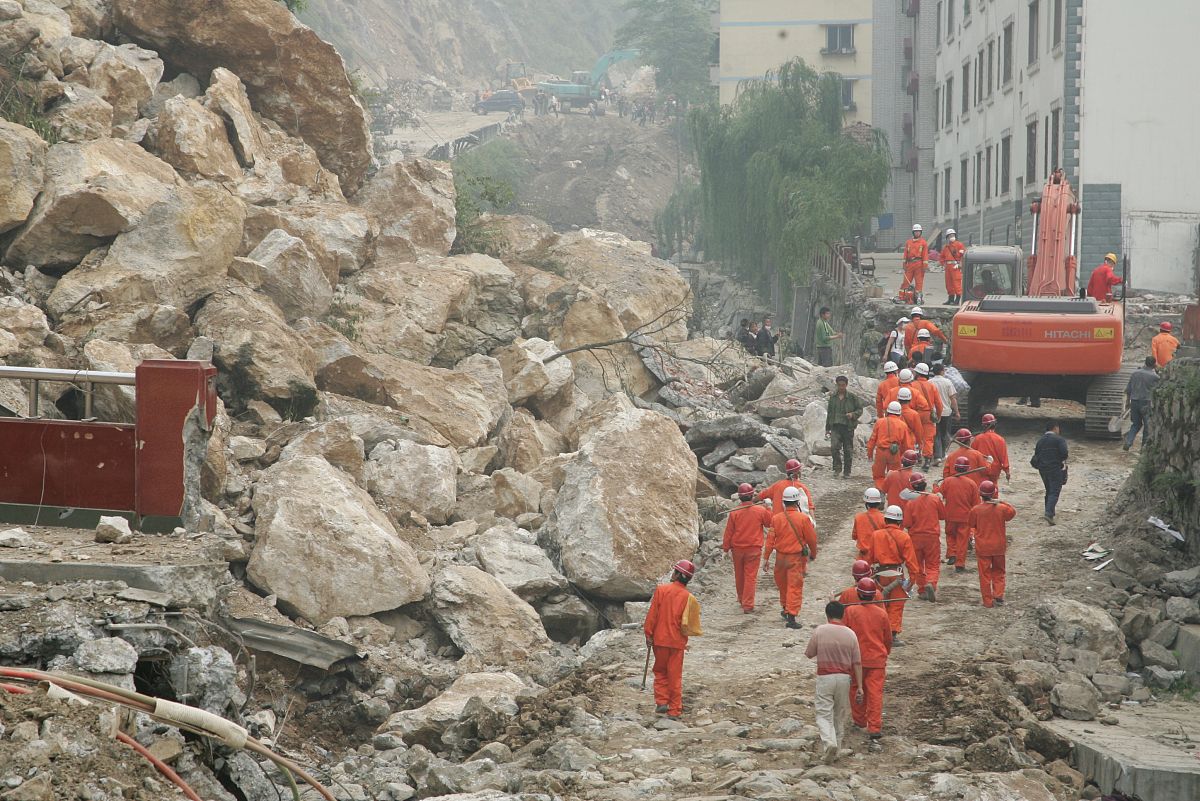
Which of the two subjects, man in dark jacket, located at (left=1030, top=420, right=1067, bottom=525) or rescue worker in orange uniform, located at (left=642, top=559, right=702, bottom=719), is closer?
rescue worker in orange uniform, located at (left=642, top=559, right=702, bottom=719)

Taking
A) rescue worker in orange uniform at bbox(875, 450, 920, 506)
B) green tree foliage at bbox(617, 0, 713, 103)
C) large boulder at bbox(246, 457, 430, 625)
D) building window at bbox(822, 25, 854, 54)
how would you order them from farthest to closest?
green tree foliage at bbox(617, 0, 713, 103), building window at bbox(822, 25, 854, 54), rescue worker in orange uniform at bbox(875, 450, 920, 506), large boulder at bbox(246, 457, 430, 625)

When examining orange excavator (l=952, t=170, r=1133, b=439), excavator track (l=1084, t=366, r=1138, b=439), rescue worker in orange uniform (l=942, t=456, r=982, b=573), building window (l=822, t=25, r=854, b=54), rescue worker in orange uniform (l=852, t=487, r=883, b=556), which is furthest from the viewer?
building window (l=822, t=25, r=854, b=54)

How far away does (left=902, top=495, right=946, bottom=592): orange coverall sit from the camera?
11.2 meters

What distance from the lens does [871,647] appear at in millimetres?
8617

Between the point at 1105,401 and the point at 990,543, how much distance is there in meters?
7.17

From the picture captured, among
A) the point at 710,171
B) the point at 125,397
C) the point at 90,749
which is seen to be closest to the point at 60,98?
the point at 125,397

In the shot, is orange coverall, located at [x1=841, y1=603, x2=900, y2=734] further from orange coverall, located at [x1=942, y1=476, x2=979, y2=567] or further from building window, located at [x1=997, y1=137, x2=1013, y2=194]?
building window, located at [x1=997, y1=137, x2=1013, y2=194]

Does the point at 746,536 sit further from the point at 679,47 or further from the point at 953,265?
the point at 679,47

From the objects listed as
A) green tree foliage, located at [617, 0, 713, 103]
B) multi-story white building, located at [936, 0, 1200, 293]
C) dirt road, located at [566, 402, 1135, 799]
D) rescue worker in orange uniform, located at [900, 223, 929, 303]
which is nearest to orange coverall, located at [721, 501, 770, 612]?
dirt road, located at [566, 402, 1135, 799]

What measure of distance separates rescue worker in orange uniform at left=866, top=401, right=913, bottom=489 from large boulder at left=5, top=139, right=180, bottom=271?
333 inches

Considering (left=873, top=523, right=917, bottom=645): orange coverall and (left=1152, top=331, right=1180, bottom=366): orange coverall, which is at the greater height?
(left=1152, top=331, right=1180, bottom=366): orange coverall

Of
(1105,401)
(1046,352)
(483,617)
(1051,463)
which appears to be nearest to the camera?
(483,617)

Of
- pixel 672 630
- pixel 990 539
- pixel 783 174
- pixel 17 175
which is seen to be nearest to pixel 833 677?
pixel 672 630

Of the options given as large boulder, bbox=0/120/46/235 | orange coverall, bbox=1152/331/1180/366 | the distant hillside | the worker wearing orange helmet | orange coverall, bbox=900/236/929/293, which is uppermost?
the distant hillside
